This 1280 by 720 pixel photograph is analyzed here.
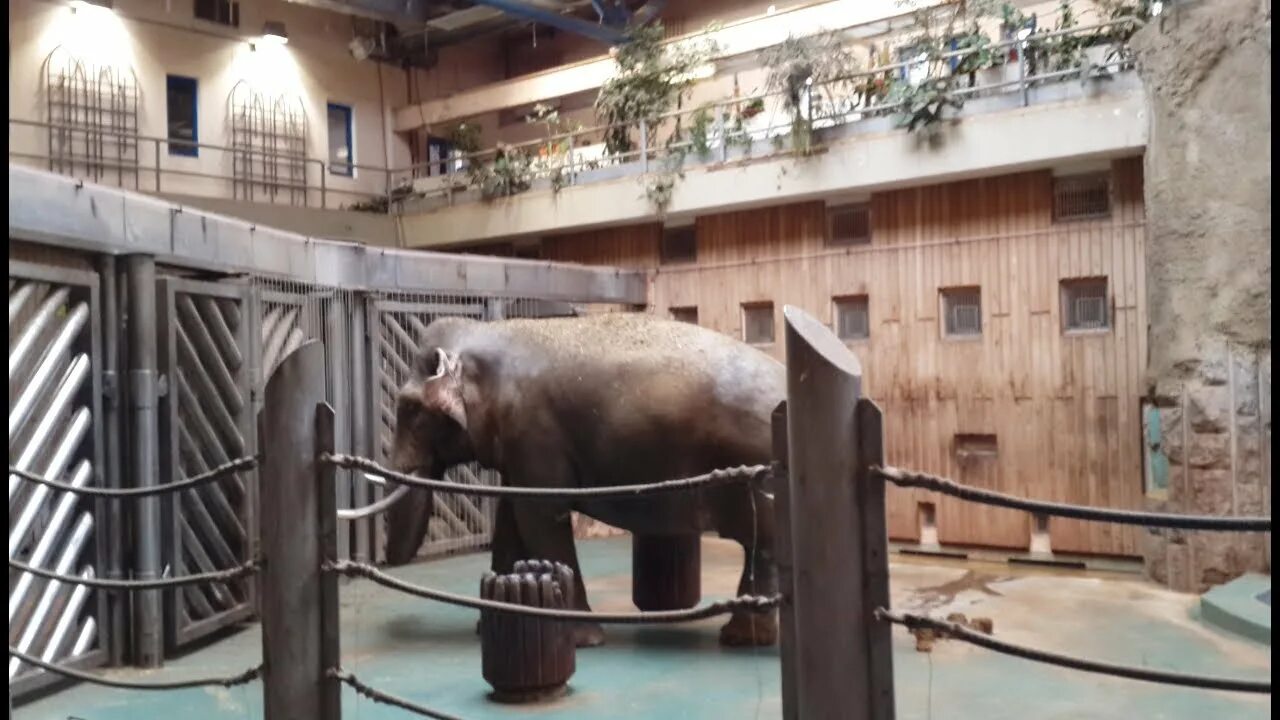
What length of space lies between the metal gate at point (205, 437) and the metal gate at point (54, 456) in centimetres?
45

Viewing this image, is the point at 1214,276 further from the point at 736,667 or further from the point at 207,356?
the point at 207,356

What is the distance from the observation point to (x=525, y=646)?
5664 millimetres

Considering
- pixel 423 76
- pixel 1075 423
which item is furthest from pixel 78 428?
pixel 423 76

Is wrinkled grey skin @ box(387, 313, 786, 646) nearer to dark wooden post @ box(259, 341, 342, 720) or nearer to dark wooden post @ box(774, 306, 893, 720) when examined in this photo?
dark wooden post @ box(259, 341, 342, 720)

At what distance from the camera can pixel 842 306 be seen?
11.9 m

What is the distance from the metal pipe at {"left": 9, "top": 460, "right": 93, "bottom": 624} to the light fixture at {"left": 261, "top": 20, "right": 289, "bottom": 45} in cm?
1306

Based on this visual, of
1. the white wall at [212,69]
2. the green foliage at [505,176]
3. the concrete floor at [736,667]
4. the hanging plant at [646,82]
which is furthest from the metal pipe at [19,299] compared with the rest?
the white wall at [212,69]

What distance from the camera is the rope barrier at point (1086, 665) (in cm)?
206

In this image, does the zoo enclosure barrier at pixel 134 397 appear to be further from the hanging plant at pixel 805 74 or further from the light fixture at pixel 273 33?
the light fixture at pixel 273 33

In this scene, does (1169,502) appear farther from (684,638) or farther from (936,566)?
(684,638)

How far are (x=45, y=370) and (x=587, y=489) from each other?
4.45 m

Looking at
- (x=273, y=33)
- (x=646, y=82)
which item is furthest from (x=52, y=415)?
(x=273, y=33)

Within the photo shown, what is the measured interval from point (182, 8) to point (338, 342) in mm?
10386

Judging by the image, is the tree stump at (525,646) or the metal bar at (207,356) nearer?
the tree stump at (525,646)
